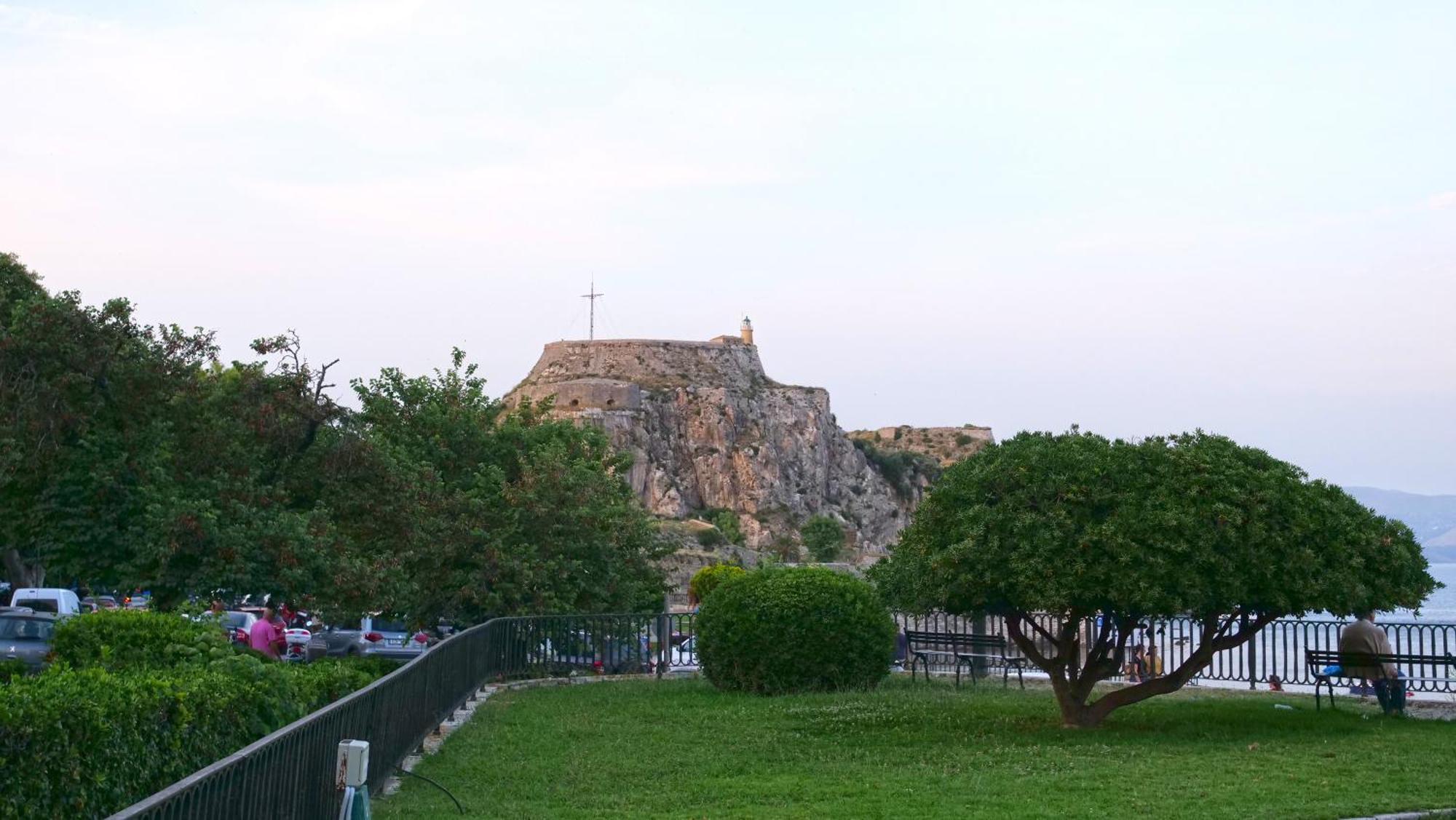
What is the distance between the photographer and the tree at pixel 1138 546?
43.4ft

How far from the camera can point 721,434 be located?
12900 cm

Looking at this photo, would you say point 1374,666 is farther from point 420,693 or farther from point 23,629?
point 23,629

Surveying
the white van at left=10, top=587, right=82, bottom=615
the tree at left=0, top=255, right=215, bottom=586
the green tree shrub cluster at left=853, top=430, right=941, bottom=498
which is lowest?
the white van at left=10, top=587, right=82, bottom=615

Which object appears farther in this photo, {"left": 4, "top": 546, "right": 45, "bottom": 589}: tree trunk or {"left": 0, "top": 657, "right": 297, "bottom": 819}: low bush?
{"left": 4, "top": 546, "right": 45, "bottom": 589}: tree trunk

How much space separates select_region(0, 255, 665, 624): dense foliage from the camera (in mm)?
21016

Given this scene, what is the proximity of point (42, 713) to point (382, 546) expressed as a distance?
16.5m

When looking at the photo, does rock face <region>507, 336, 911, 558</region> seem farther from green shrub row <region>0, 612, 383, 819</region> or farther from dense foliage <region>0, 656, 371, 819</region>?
dense foliage <region>0, 656, 371, 819</region>

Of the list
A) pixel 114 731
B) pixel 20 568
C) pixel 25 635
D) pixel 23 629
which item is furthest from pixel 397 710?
pixel 20 568

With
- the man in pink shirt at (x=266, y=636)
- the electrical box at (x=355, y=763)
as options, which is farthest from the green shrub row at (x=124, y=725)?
the man in pink shirt at (x=266, y=636)

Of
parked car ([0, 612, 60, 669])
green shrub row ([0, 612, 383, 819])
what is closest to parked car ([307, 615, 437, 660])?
parked car ([0, 612, 60, 669])

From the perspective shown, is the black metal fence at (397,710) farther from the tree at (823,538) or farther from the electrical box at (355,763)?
the tree at (823,538)

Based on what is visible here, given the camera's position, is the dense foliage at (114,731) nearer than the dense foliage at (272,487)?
Yes

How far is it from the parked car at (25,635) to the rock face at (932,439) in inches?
5076

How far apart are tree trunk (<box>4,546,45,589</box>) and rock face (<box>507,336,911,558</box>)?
86.2m
